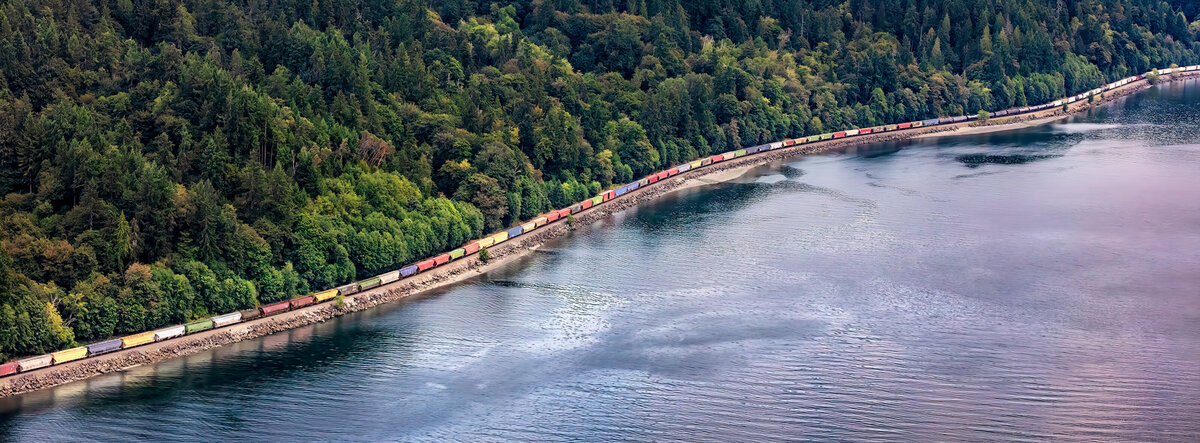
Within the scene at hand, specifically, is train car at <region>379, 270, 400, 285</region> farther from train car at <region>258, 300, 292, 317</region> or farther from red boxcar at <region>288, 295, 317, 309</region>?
train car at <region>258, 300, 292, 317</region>

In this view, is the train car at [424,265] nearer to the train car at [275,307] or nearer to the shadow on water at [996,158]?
the train car at [275,307]

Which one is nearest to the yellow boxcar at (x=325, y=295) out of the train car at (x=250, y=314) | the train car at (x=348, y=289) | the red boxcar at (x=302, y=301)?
the red boxcar at (x=302, y=301)

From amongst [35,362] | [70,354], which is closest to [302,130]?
[70,354]

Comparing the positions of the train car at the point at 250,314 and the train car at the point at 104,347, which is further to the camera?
the train car at the point at 250,314

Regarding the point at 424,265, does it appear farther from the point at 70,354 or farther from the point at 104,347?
the point at 70,354

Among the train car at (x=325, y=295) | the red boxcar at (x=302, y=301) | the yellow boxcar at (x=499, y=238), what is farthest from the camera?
the yellow boxcar at (x=499, y=238)

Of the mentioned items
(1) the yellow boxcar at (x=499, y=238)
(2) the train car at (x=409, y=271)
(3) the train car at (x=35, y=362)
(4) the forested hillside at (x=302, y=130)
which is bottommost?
(3) the train car at (x=35, y=362)

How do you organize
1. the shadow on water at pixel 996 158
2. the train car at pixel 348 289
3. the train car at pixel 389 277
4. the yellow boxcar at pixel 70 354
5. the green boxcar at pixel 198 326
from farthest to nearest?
the shadow on water at pixel 996 158
the train car at pixel 389 277
the train car at pixel 348 289
the green boxcar at pixel 198 326
the yellow boxcar at pixel 70 354

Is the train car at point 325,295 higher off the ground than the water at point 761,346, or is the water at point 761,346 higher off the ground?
the train car at point 325,295
